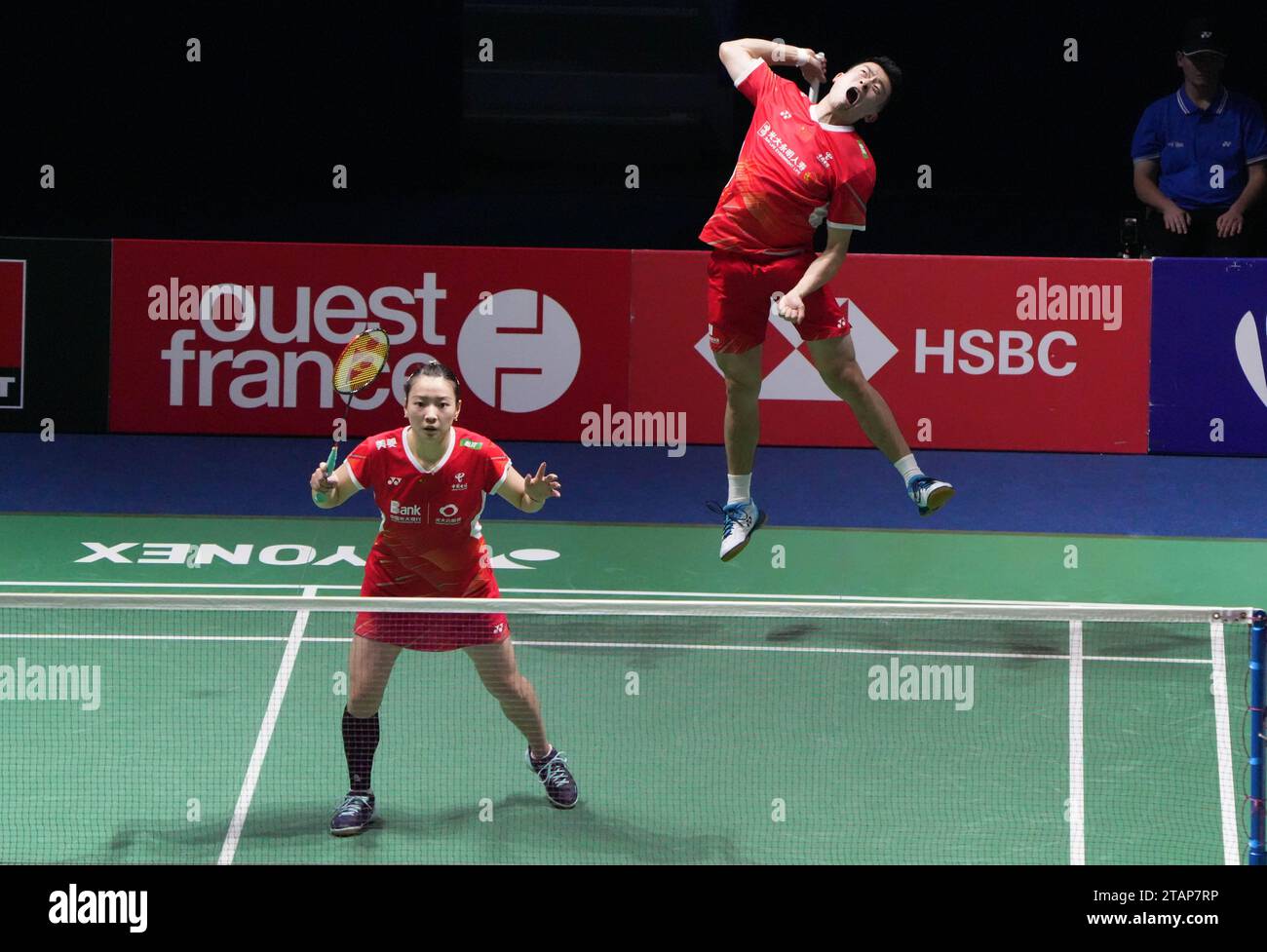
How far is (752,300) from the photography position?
9258mm

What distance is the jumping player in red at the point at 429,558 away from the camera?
713 cm

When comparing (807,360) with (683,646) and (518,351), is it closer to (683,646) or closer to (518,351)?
(518,351)

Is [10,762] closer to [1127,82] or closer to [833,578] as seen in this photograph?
[833,578]

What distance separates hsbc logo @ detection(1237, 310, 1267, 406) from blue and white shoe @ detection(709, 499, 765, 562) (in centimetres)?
525

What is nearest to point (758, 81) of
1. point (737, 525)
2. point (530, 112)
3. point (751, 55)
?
point (751, 55)

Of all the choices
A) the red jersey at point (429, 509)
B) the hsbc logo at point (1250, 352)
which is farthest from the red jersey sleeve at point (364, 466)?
the hsbc logo at point (1250, 352)

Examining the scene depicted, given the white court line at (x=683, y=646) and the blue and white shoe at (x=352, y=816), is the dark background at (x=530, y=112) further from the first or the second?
the blue and white shoe at (x=352, y=816)

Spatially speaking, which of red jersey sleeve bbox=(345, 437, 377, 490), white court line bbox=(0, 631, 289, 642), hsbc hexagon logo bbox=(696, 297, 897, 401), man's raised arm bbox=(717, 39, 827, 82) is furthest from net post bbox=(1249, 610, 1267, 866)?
hsbc hexagon logo bbox=(696, 297, 897, 401)

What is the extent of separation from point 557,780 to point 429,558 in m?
0.95

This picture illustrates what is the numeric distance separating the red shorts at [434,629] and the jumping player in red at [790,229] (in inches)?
85.3

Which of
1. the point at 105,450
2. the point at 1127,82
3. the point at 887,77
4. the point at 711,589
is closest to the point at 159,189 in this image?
the point at 105,450

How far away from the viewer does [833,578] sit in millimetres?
10836

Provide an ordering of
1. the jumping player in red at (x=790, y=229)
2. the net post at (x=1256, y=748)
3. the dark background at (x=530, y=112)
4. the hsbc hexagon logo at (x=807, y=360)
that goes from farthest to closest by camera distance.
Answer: the dark background at (x=530, y=112) → the hsbc hexagon logo at (x=807, y=360) → the jumping player in red at (x=790, y=229) → the net post at (x=1256, y=748)

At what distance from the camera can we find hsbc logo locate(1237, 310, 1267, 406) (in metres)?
13.5
